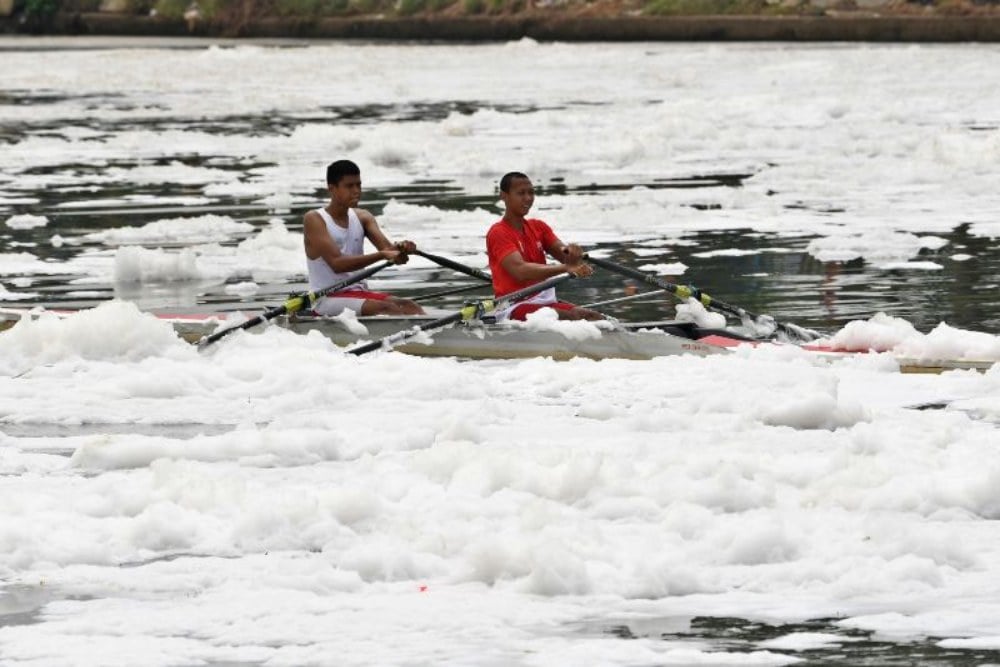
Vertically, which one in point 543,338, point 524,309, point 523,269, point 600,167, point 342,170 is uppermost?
point 342,170

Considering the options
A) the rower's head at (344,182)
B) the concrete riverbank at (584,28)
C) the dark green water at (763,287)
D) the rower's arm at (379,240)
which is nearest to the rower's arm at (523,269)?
the rower's arm at (379,240)

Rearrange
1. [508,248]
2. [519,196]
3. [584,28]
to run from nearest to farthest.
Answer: [519,196], [508,248], [584,28]

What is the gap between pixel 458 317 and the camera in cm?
1301

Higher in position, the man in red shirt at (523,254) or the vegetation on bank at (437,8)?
the man in red shirt at (523,254)

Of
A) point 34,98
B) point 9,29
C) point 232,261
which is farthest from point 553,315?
point 9,29

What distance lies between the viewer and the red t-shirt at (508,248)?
43.5 ft

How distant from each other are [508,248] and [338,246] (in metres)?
1.21

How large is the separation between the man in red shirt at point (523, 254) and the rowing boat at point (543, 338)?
219mm

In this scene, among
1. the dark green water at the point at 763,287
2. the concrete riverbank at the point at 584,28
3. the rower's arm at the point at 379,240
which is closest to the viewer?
the rower's arm at the point at 379,240

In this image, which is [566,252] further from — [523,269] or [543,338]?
[543,338]

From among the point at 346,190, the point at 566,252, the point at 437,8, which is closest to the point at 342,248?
the point at 346,190

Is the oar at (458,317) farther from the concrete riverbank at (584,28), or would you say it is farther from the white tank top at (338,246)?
the concrete riverbank at (584,28)

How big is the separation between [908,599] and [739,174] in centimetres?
1813

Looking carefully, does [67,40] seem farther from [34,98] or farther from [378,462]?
[378,462]
